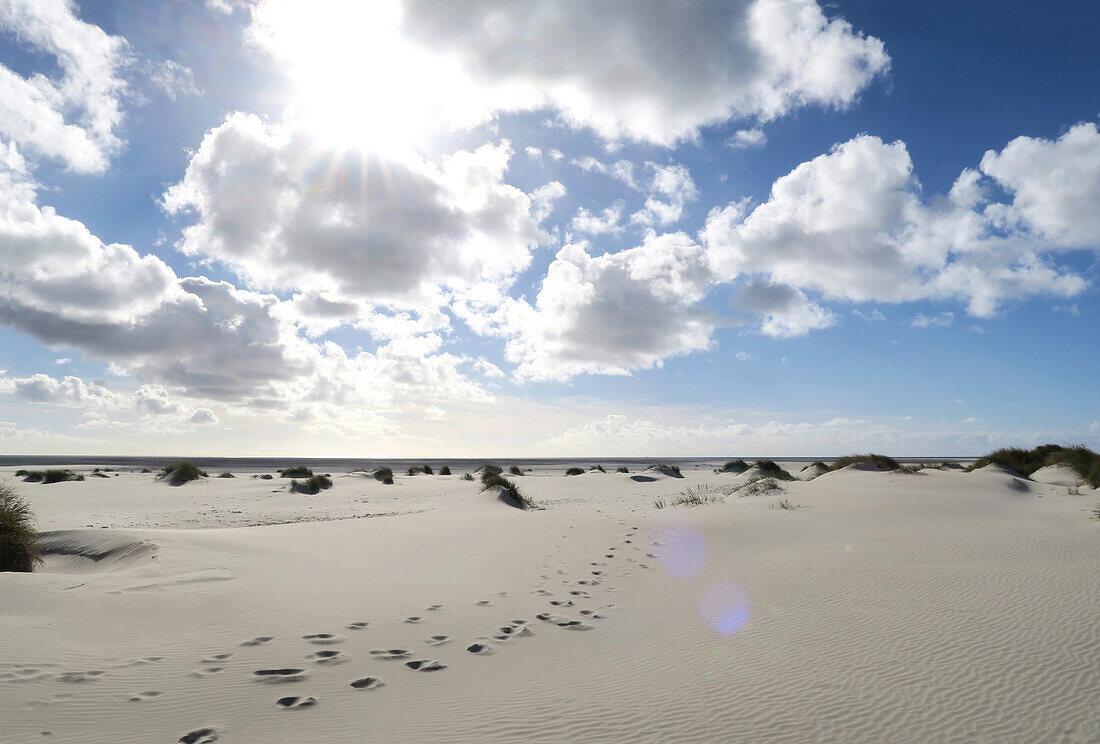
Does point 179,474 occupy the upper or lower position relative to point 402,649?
upper

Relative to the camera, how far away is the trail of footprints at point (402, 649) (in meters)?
3.54

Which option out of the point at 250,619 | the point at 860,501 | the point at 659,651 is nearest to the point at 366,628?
the point at 250,619

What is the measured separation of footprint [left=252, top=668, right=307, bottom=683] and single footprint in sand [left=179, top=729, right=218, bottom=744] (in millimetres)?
707

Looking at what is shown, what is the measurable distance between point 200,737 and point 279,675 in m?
0.87

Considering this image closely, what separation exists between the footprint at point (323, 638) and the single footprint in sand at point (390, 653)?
0.43 meters

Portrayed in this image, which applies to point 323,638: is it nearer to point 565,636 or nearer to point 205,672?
point 205,672

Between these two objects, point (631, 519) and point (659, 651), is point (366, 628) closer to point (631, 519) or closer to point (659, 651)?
point (659, 651)

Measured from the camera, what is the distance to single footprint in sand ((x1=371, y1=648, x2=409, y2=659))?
4.38 m

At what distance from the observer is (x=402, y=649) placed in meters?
4.55

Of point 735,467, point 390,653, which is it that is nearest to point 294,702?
point 390,653

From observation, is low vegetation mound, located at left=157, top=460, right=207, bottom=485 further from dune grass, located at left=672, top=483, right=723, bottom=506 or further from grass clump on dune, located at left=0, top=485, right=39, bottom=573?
dune grass, located at left=672, top=483, right=723, bottom=506

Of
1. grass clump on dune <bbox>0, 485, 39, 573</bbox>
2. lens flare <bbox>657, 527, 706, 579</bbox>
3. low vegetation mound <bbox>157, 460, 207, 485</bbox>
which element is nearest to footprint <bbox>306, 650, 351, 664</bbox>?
lens flare <bbox>657, 527, 706, 579</bbox>

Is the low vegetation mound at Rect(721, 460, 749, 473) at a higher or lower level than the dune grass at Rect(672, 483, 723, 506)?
higher

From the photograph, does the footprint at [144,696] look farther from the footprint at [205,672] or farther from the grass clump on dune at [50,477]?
the grass clump on dune at [50,477]
